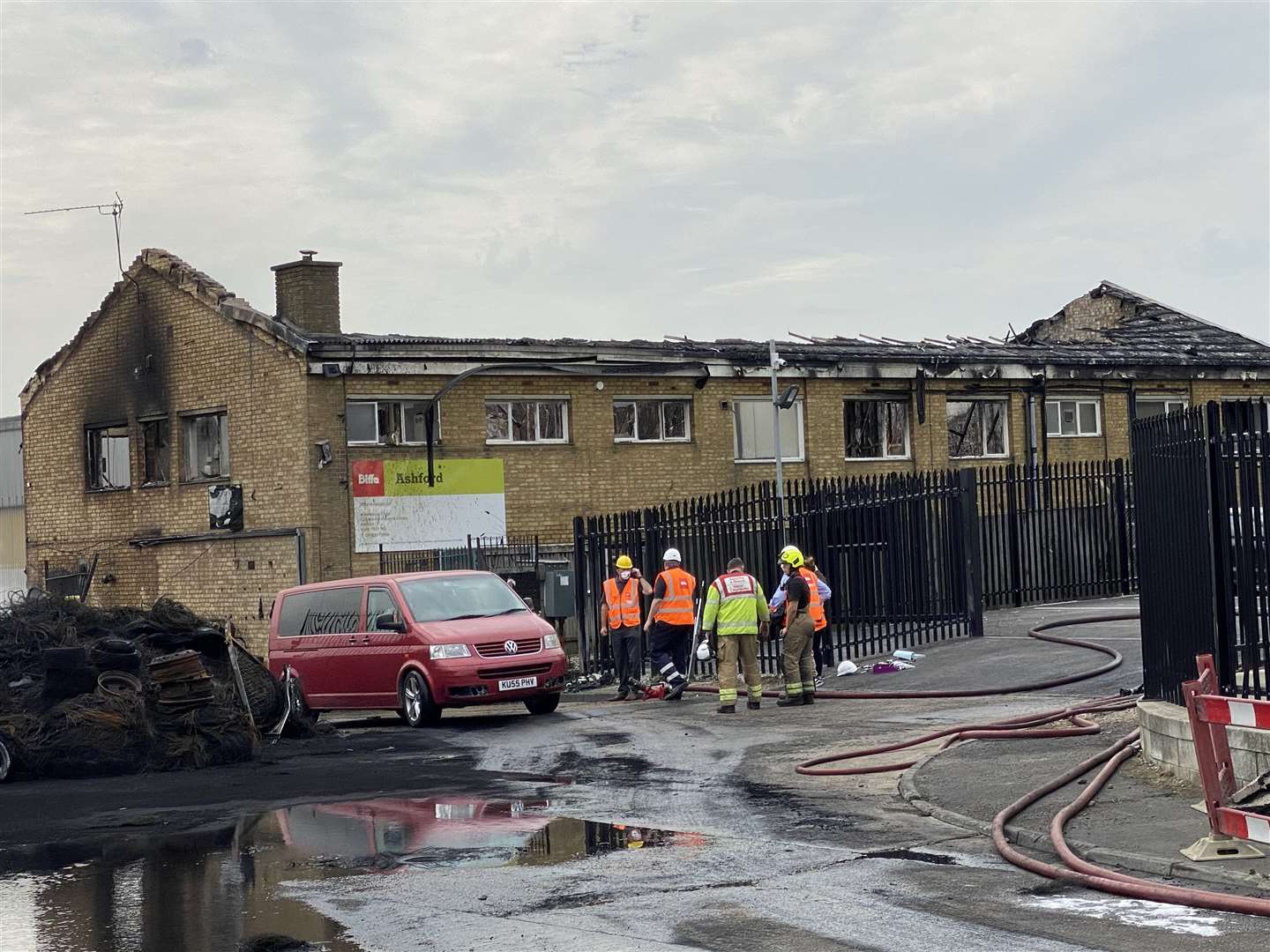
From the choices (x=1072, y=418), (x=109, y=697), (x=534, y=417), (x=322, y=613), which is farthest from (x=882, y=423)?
(x=109, y=697)

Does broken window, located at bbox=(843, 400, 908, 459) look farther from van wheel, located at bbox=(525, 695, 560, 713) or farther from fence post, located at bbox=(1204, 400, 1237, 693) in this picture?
fence post, located at bbox=(1204, 400, 1237, 693)

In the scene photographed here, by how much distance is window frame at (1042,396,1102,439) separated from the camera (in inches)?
1441

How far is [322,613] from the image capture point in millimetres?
20359

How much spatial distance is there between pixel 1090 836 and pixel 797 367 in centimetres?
2441

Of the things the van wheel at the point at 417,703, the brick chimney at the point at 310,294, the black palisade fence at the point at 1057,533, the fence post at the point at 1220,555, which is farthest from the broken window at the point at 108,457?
the fence post at the point at 1220,555

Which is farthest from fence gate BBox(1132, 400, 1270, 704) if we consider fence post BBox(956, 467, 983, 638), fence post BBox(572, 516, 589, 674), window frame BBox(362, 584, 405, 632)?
fence post BBox(572, 516, 589, 674)

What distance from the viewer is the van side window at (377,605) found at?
19.2 m

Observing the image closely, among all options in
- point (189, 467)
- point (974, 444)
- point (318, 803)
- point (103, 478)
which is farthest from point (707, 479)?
point (318, 803)

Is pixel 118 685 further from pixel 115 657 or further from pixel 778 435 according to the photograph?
pixel 778 435

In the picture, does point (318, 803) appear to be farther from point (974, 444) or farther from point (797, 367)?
point (974, 444)

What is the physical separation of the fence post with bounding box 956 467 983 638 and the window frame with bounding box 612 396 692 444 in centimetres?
1041

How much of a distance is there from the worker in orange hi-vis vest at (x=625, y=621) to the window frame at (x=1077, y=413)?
17.5 m

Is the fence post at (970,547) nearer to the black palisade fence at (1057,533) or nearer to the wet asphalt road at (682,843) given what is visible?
the black palisade fence at (1057,533)

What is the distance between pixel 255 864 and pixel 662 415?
76.1 feet
